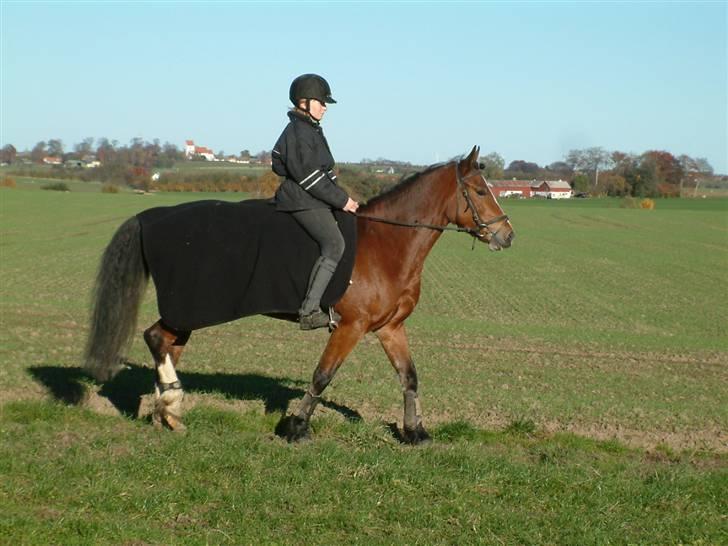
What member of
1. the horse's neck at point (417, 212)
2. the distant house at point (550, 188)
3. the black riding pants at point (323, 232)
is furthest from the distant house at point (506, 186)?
the black riding pants at point (323, 232)

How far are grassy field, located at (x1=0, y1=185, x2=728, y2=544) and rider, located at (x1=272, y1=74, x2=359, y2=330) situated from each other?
144cm

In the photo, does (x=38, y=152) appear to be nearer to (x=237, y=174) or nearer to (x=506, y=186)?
(x=237, y=174)

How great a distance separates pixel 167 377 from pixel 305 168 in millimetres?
2369

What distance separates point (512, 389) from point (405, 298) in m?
4.47

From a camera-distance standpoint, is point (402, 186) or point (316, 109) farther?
point (402, 186)

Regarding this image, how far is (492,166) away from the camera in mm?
9688

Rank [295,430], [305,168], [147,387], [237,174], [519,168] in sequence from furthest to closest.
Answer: [237,174] → [519,168] → [147,387] → [295,430] → [305,168]

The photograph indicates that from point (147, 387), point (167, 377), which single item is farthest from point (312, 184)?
point (147, 387)

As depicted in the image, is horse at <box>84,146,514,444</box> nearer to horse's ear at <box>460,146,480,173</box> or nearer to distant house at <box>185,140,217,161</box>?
horse's ear at <box>460,146,480,173</box>

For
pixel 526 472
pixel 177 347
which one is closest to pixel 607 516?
pixel 526 472

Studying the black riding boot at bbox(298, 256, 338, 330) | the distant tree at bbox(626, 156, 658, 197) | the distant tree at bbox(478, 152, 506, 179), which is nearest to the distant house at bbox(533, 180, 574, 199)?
the distant tree at bbox(478, 152, 506, 179)

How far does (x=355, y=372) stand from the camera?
44.2ft

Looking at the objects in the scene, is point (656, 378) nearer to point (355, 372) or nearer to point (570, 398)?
point (570, 398)

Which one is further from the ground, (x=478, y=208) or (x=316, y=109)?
(x=316, y=109)
